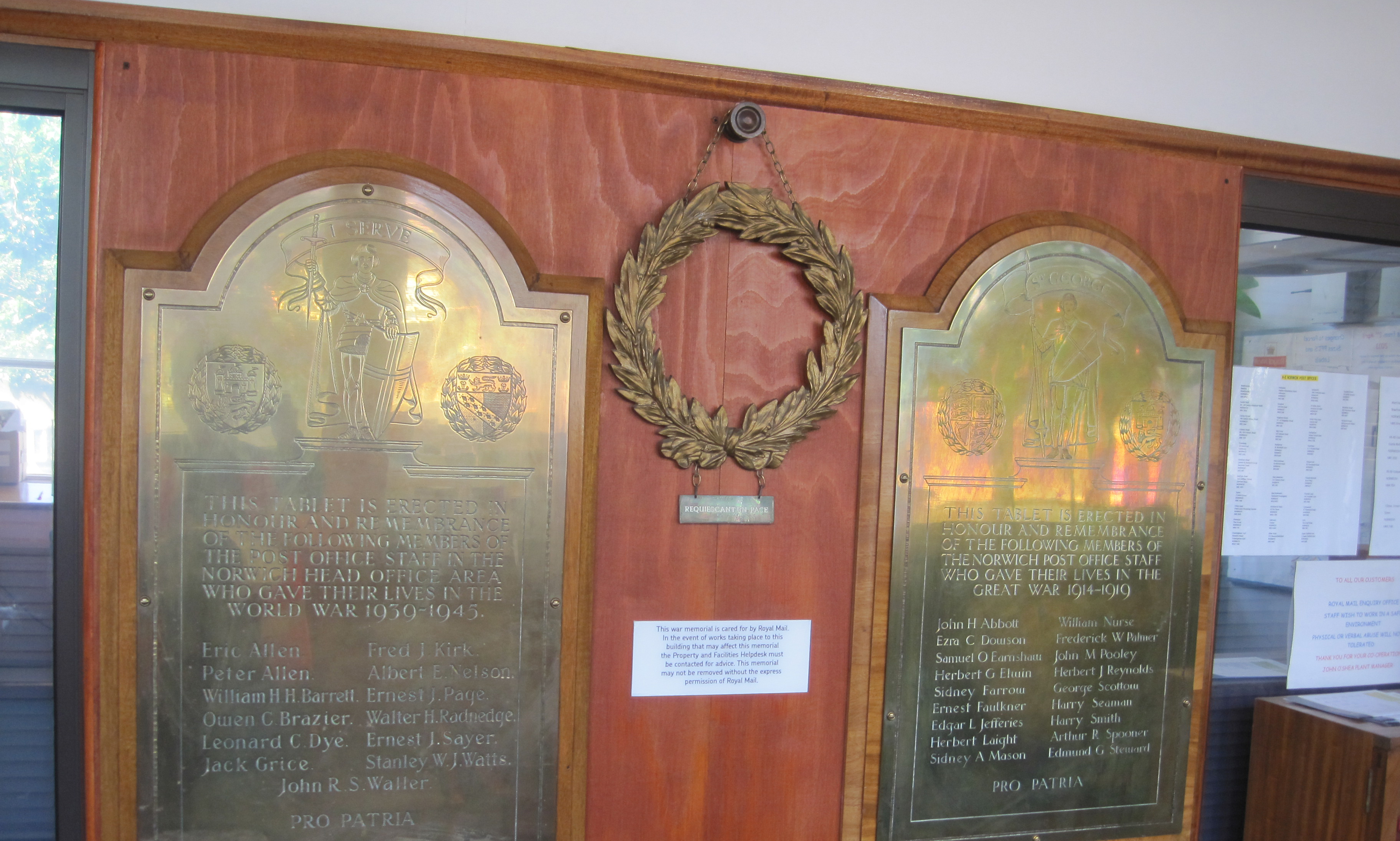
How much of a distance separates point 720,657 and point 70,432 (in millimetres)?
1354

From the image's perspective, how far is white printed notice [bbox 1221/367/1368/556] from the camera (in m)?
2.12

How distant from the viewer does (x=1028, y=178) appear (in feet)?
6.16

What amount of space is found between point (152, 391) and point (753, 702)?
1.35 m

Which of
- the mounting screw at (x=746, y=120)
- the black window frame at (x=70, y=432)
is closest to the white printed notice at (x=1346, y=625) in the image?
the mounting screw at (x=746, y=120)

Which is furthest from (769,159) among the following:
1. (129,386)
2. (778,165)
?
(129,386)

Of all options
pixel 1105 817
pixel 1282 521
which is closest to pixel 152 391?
pixel 1105 817

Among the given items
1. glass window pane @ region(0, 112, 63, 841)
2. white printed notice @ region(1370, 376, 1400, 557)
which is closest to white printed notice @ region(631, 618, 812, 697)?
glass window pane @ region(0, 112, 63, 841)

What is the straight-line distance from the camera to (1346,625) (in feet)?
7.25

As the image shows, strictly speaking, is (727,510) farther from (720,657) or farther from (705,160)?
(705,160)

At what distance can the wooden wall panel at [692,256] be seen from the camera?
156cm

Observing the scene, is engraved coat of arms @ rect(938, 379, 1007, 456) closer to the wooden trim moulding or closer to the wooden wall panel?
the wooden wall panel

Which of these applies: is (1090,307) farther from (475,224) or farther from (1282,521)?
(475,224)

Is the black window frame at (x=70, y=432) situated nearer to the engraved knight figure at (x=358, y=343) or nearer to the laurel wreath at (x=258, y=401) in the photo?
the laurel wreath at (x=258, y=401)

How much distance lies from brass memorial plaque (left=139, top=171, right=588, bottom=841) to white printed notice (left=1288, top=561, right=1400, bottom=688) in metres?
1.99
